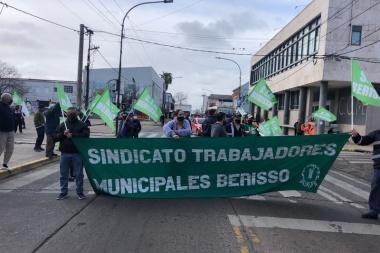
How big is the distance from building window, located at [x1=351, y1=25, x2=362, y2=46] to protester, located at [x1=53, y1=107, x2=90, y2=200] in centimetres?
2373

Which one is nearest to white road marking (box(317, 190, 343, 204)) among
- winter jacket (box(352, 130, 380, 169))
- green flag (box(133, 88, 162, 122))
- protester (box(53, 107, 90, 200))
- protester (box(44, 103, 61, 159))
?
winter jacket (box(352, 130, 380, 169))

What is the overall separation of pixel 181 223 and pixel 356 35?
24539mm

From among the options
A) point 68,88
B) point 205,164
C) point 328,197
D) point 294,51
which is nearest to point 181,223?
point 205,164

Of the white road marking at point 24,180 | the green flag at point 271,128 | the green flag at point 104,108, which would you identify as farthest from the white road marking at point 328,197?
the white road marking at point 24,180

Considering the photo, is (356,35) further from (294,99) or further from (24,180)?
(24,180)

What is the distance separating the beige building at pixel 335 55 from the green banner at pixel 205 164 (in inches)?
795

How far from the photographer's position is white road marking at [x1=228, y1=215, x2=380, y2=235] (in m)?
5.58

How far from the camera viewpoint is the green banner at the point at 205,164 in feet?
22.5

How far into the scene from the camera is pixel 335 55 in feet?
82.5

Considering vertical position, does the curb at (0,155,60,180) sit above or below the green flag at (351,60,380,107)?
below

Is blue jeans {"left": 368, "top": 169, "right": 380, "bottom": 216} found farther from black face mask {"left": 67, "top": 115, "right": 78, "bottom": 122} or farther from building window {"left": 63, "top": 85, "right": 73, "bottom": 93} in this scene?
building window {"left": 63, "top": 85, "right": 73, "bottom": 93}

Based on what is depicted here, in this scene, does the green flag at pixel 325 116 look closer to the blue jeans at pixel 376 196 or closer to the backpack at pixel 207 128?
the backpack at pixel 207 128

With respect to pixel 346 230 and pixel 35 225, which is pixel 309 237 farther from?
pixel 35 225

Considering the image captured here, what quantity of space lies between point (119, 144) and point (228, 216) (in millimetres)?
2389
